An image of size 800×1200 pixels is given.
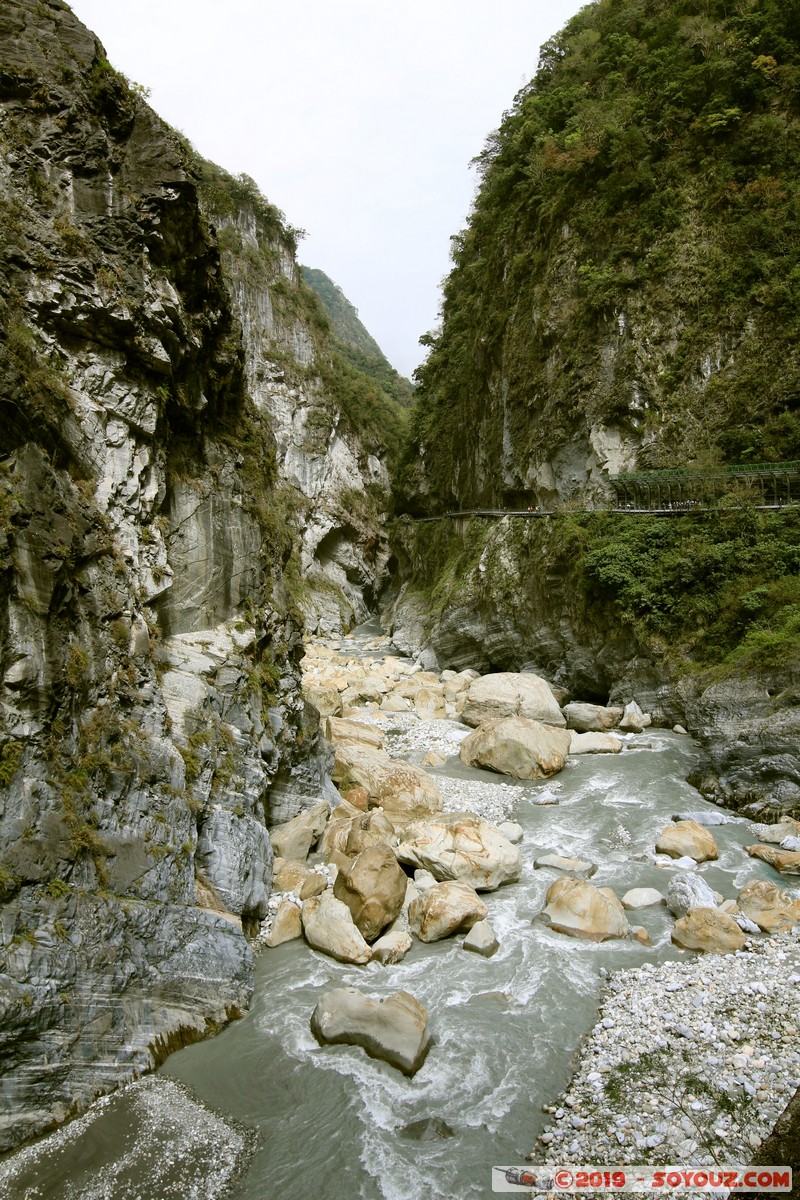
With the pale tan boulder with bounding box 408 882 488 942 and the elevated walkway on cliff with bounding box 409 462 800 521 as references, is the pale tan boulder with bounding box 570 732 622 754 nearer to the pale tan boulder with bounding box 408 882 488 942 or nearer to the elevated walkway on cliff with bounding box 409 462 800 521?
the elevated walkway on cliff with bounding box 409 462 800 521

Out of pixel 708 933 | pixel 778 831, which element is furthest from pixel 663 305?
pixel 708 933

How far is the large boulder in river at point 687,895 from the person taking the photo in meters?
7.98

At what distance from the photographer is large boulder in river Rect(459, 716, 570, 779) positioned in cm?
1389

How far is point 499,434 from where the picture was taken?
2695 cm

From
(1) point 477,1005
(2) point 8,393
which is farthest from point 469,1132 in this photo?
(2) point 8,393

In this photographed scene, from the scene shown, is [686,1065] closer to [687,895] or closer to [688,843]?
[687,895]

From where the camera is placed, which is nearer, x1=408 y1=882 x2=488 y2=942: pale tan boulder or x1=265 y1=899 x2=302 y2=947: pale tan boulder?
x1=408 y1=882 x2=488 y2=942: pale tan boulder

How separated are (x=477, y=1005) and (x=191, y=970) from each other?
3136 mm

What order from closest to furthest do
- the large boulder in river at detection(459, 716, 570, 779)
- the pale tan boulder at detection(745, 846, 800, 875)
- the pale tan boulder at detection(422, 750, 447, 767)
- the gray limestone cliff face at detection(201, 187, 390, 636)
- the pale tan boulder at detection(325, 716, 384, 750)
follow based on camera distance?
1. the pale tan boulder at detection(745, 846, 800, 875)
2. the large boulder in river at detection(459, 716, 570, 779)
3. the pale tan boulder at detection(422, 750, 447, 767)
4. the pale tan boulder at detection(325, 716, 384, 750)
5. the gray limestone cliff face at detection(201, 187, 390, 636)

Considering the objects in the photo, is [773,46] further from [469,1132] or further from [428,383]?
[469,1132]

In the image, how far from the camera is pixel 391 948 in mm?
7645

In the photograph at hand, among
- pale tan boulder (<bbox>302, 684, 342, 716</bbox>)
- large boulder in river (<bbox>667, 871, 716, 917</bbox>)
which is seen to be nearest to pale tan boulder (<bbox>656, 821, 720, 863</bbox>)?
large boulder in river (<bbox>667, 871, 716, 917</bbox>)

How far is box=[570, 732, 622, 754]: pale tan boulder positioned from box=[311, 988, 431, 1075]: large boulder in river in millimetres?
9329

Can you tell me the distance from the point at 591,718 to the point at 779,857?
292 inches
